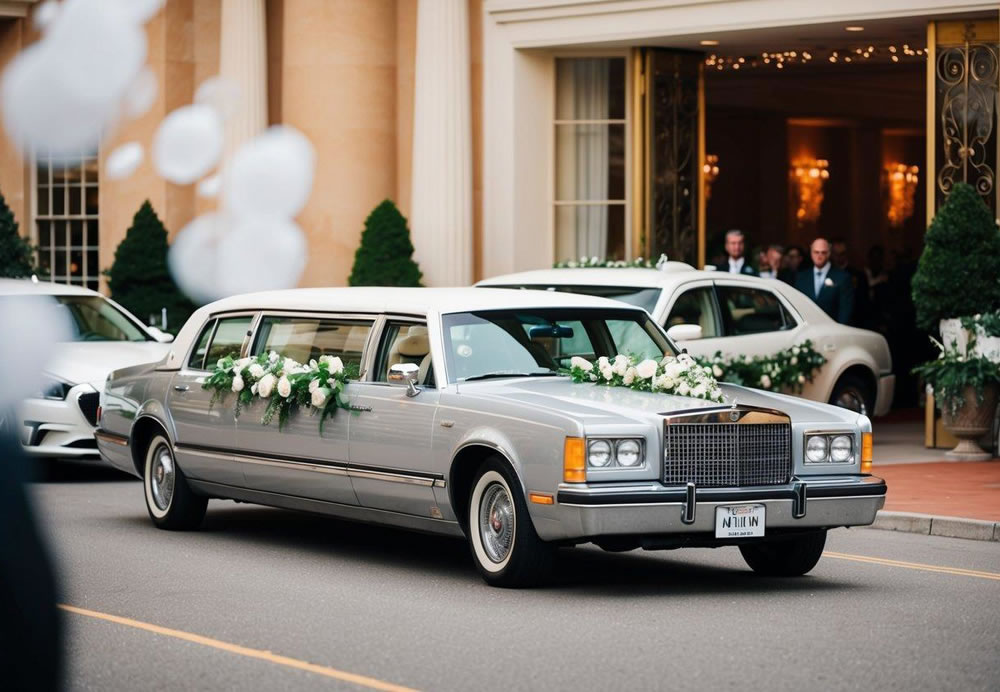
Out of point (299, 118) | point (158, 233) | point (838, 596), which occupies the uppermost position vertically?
point (299, 118)

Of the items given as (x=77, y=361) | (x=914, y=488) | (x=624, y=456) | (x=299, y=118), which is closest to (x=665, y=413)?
(x=624, y=456)

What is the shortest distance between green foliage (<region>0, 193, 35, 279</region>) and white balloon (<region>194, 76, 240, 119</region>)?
3.44 m

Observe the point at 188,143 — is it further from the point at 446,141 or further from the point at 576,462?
the point at 576,462

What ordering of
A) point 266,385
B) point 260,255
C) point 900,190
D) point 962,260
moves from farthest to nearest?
point 900,190 → point 260,255 → point 962,260 → point 266,385

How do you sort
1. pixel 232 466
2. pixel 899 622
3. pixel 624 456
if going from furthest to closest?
pixel 232 466 < pixel 624 456 < pixel 899 622

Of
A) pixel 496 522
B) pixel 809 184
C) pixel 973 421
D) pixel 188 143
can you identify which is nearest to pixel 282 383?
pixel 496 522

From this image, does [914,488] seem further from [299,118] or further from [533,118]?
[299,118]

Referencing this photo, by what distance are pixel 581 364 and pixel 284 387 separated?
1.87m

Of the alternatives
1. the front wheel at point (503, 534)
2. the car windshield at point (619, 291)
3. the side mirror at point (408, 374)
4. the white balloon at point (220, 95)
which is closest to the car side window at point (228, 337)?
the side mirror at point (408, 374)

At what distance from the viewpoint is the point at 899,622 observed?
8031 millimetres

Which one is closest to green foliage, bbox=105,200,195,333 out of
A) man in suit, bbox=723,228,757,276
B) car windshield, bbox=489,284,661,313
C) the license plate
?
man in suit, bbox=723,228,757,276

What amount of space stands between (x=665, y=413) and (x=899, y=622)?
5.17 ft

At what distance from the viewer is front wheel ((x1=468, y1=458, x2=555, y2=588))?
28.8 ft

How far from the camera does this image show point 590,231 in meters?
21.5
